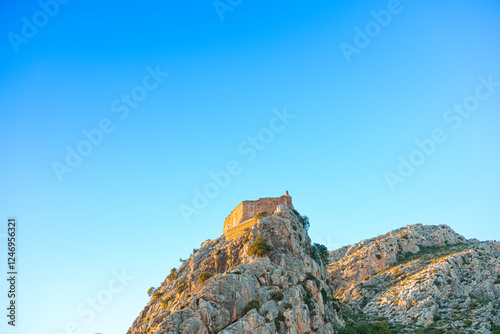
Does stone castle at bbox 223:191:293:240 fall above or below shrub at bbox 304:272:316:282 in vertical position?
above

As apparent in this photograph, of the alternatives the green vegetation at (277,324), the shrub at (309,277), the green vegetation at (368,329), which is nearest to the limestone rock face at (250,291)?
the green vegetation at (277,324)

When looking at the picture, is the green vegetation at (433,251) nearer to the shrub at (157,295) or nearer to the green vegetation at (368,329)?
the green vegetation at (368,329)

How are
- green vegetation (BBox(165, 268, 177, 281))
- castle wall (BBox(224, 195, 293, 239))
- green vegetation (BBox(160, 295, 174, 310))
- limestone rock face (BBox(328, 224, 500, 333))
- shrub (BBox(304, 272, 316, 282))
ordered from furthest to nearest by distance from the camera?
castle wall (BBox(224, 195, 293, 239)), green vegetation (BBox(165, 268, 177, 281)), limestone rock face (BBox(328, 224, 500, 333)), shrub (BBox(304, 272, 316, 282)), green vegetation (BBox(160, 295, 174, 310))

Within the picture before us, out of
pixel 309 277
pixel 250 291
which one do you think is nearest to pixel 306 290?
pixel 309 277

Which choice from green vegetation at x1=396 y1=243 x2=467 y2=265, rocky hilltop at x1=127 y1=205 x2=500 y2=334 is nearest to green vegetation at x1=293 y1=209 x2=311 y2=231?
rocky hilltop at x1=127 y1=205 x2=500 y2=334

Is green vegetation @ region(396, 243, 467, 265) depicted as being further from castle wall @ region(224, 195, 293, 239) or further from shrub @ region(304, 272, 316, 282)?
shrub @ region(304, 272, 316, 282)

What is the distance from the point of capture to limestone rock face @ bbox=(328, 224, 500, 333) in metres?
70.1

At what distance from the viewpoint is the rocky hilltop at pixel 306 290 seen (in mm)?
53781

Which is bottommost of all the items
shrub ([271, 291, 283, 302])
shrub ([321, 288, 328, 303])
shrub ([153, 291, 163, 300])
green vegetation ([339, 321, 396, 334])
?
green vegetation ([339, 321, 396, 334])

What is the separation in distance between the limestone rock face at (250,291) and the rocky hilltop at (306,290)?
5.7 inches

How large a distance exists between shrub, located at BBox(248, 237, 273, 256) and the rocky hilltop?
0.55 ft

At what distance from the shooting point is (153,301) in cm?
7569

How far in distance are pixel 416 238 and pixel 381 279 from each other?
23.2 meters

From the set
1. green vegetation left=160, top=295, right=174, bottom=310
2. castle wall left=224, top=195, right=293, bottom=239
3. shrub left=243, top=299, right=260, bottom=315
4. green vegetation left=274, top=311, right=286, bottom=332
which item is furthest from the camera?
castle wall left=224, top=195, right=293, bottom=239
